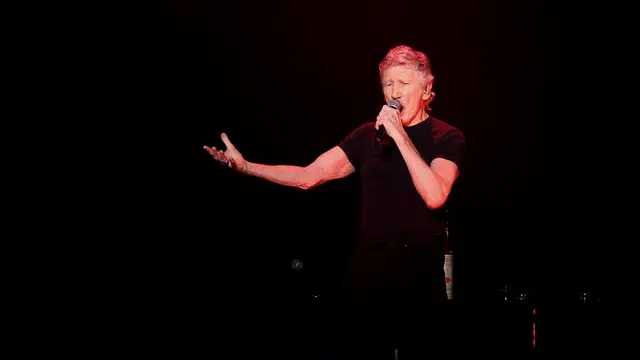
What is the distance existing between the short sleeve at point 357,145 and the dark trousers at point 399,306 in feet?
1.43

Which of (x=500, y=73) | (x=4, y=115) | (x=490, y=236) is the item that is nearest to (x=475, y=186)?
(x=490, y=236)

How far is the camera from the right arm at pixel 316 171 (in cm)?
272

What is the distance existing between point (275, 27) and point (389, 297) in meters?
2.04

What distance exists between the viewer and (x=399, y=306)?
7.33 feet

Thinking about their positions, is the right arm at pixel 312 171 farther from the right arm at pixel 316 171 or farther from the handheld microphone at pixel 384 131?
the handheld microphone at pixel 384 131

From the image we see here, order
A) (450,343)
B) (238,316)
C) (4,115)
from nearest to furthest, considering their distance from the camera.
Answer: (450,343)
(4,115)
(238,316)

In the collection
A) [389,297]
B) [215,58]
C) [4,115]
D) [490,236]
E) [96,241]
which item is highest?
[215,58]

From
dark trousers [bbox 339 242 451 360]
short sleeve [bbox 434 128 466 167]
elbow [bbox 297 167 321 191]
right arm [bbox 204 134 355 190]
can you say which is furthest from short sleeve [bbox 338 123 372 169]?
dark trousers [bbox 339 242 451 360]

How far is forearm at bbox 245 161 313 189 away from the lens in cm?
268

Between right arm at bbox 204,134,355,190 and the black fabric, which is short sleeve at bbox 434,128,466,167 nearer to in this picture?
the black fabric

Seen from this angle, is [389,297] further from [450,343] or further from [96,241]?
[96,241]

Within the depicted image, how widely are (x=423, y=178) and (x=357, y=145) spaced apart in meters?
0.49

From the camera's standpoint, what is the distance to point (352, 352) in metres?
2.29

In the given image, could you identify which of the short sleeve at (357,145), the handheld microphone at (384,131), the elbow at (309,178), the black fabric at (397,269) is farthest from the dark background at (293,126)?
the handheld microphone at (384,131)
